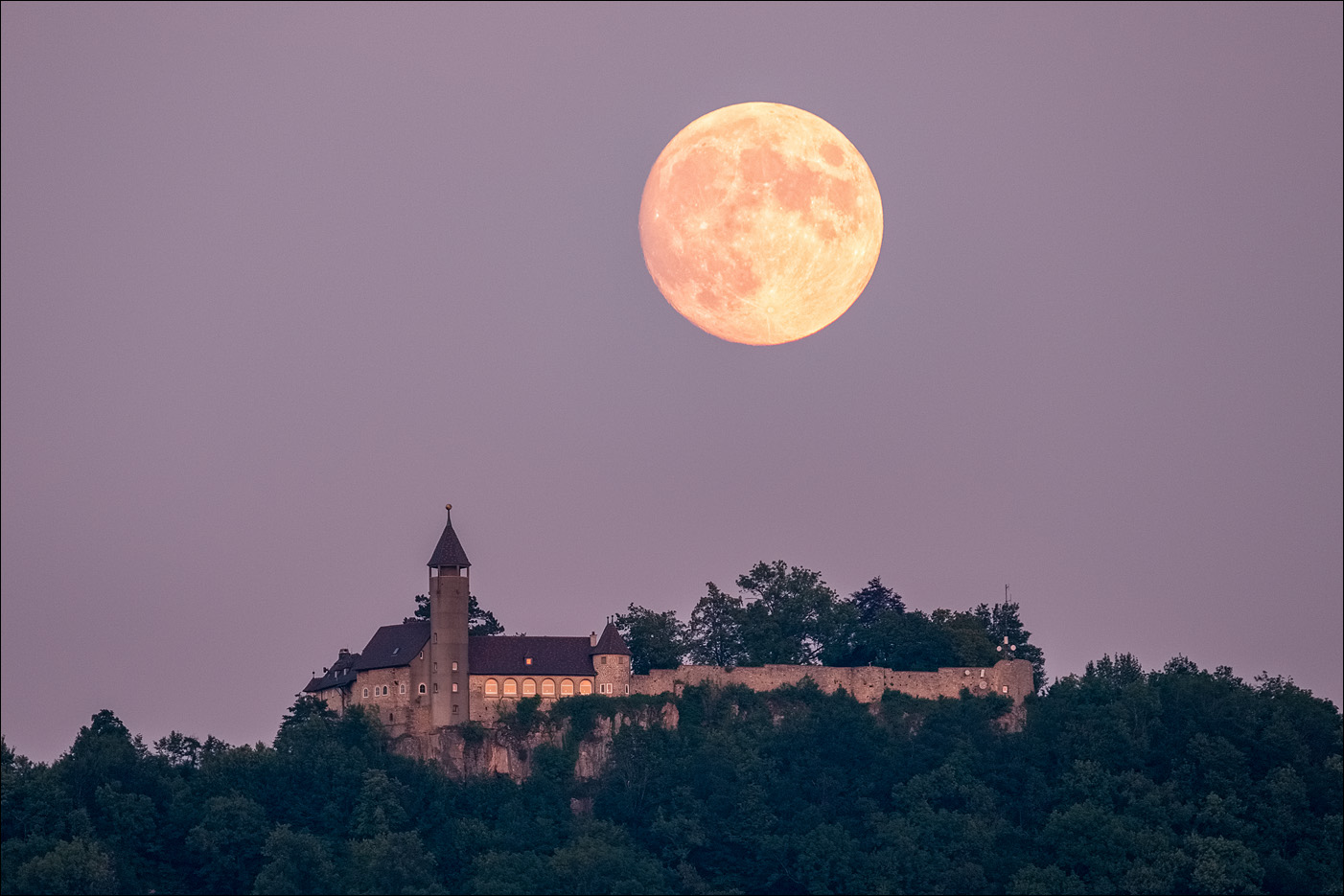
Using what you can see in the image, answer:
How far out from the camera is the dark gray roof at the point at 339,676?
113363mm

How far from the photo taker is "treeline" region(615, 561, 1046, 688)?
115875mm

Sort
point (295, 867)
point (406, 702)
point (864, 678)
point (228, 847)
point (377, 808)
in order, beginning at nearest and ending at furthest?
point (295, 867)
point (377, 808)
point (228, 847)
point (406, 702)
point (864, 678)

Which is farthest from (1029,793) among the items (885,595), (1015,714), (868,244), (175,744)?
(175,744)

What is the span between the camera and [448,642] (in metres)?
111

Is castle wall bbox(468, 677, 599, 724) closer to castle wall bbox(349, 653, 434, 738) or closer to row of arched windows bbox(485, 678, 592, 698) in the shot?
row of arched windows bbox(485, 678, 592, 698)

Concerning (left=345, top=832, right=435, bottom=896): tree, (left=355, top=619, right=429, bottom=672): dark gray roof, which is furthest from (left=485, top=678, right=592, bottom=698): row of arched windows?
(left=345, top=832, right=435, bottom=896): tree

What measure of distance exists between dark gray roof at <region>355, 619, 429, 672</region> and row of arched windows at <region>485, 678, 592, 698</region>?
3381 mm

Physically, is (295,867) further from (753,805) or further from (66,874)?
(753,805)

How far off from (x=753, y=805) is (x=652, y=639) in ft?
30.8

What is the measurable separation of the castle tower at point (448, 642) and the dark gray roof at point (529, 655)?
2.86 ft

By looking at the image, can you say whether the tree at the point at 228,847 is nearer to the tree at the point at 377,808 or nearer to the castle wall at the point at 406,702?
the tree at the point at 377,808

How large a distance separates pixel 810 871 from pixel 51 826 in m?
31.3

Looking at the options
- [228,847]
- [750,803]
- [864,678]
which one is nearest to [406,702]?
[228,847]

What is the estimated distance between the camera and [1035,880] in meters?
106
